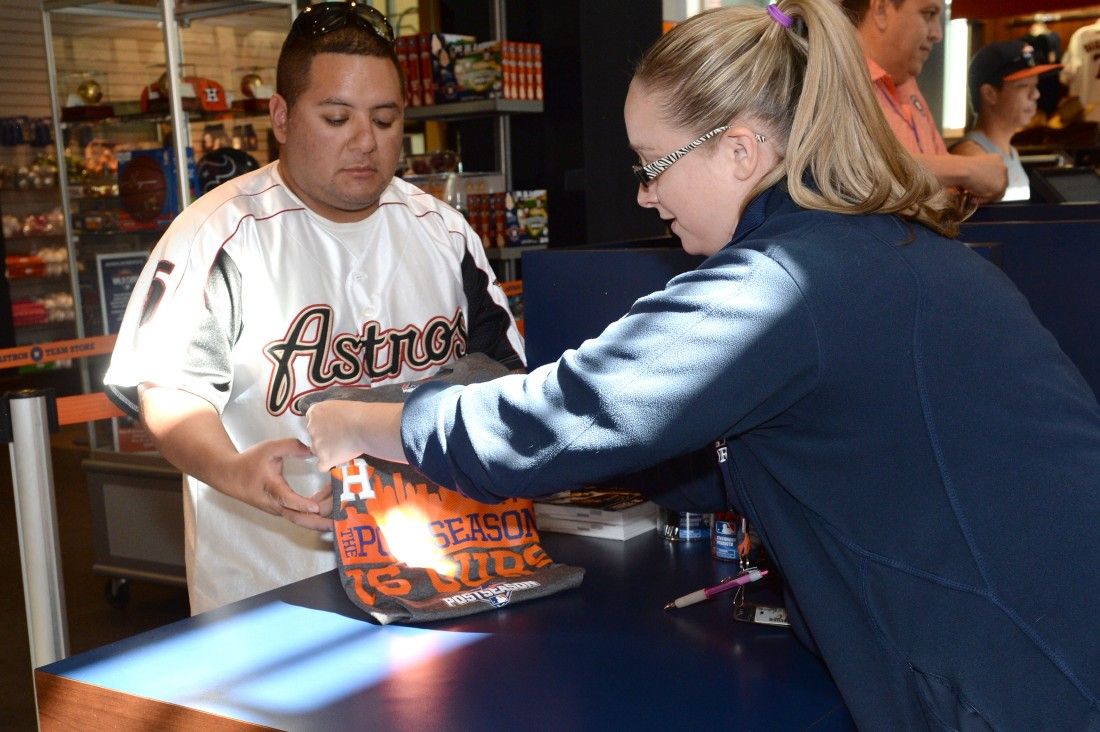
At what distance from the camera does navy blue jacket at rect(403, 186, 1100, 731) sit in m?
1.15

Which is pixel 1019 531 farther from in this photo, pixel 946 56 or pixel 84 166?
pixel 946 56

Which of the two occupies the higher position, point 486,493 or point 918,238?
point 918,238

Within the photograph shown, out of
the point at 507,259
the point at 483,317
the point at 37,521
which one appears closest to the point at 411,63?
the point at 507,259

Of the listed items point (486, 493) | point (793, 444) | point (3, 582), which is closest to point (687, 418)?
point (793, 444)

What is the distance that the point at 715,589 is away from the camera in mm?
1589

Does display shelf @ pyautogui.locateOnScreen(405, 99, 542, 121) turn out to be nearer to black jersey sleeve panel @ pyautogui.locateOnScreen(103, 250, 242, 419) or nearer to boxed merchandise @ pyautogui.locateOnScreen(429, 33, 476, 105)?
boxed merchandise @ pyautogui.locateOnScreen(429, 33, 476, 105)

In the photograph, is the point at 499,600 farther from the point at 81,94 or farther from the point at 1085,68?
the point at 1085,68

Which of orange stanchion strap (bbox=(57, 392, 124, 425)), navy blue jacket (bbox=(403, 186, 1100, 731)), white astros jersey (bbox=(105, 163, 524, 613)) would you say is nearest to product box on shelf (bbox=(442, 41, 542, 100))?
orange stanchion strap (bbox=(57, 392, 124, 425))

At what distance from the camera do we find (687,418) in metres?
1.16

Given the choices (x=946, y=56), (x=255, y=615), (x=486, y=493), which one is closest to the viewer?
(x=486, y=493)

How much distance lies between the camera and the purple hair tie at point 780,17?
1.32 metres

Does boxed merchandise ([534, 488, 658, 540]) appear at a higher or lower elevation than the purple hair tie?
lower

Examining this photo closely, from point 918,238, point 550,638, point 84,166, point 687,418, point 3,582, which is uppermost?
point 84,166

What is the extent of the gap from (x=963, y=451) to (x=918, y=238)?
0.24m
